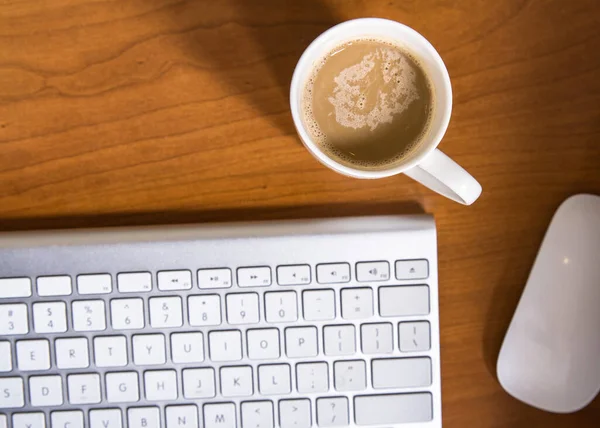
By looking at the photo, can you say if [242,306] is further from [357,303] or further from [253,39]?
[253,39]

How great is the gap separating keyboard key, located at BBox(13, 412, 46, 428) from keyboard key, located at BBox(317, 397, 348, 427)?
20cm

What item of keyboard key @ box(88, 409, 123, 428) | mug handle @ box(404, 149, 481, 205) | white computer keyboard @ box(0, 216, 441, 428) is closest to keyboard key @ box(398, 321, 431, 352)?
white computer keyboard @ box(0, 216, 441, 428)

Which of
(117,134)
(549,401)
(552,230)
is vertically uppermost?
(117,134)

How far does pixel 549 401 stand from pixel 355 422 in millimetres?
159

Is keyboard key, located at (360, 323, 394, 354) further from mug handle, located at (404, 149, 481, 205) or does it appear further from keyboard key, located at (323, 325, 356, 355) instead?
mug handle, located at (404, 149, 481, 205)

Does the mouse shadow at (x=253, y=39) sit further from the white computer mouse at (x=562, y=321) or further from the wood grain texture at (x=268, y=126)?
the white computer mouse at (x=562, y=321)

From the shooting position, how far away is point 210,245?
1.47 ft

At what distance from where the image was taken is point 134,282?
0.44 meters

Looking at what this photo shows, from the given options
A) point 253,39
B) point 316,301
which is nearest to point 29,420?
point 316,301

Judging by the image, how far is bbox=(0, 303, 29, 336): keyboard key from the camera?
0.44 meters

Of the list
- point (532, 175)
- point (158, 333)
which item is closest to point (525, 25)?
point (532, 175)

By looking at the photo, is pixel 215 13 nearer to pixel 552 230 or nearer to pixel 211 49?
pixel 211 49

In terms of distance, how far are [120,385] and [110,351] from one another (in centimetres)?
3

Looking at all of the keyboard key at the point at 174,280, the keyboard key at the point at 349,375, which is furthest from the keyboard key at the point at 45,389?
the keyboard key at the point at 349,375
